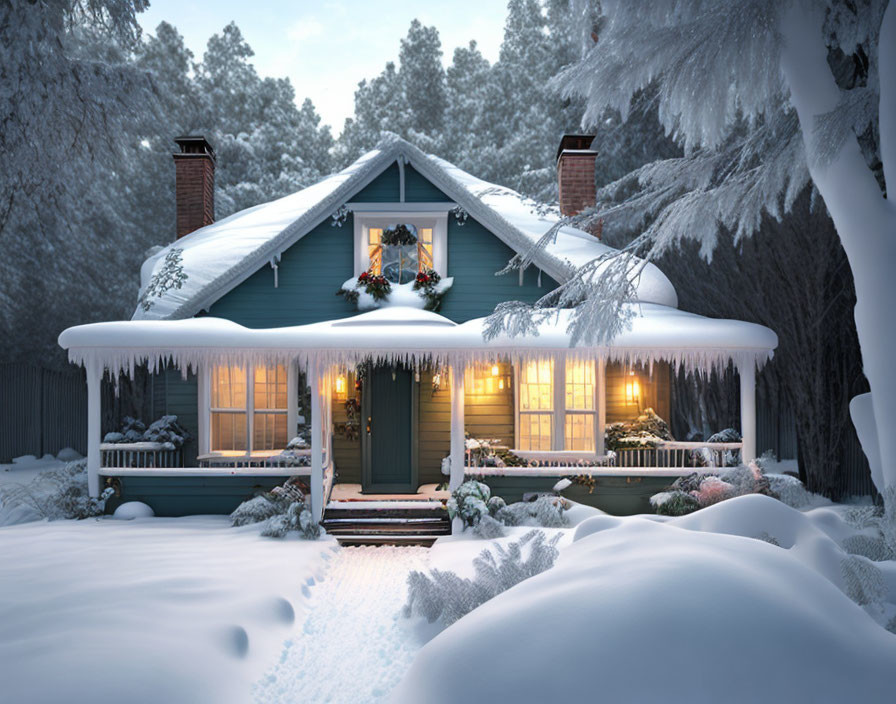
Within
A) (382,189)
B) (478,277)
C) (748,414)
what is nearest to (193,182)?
(382,189)

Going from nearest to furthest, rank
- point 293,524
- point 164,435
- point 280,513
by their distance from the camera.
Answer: point 293,524
point 280,513
point 164,435

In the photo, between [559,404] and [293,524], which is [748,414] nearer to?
[559,404]

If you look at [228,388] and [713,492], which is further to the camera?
[228,388]

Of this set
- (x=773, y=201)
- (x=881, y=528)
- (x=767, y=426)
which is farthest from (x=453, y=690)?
(x=767, y=426)

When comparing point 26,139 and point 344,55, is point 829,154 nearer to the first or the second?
point 26,139

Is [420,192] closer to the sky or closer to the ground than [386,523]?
closer to the sky

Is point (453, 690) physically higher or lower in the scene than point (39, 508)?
higher

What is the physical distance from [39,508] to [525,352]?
8.22 metres

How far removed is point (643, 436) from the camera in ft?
35.1

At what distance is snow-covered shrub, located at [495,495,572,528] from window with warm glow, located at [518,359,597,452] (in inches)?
57.6

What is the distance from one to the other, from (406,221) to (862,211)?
24.6ft

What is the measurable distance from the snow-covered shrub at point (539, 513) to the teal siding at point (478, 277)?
380 cm

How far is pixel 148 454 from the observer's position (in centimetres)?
1152

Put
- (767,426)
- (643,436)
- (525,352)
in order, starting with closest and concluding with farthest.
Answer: (525,352), (643,436), (767,426)
